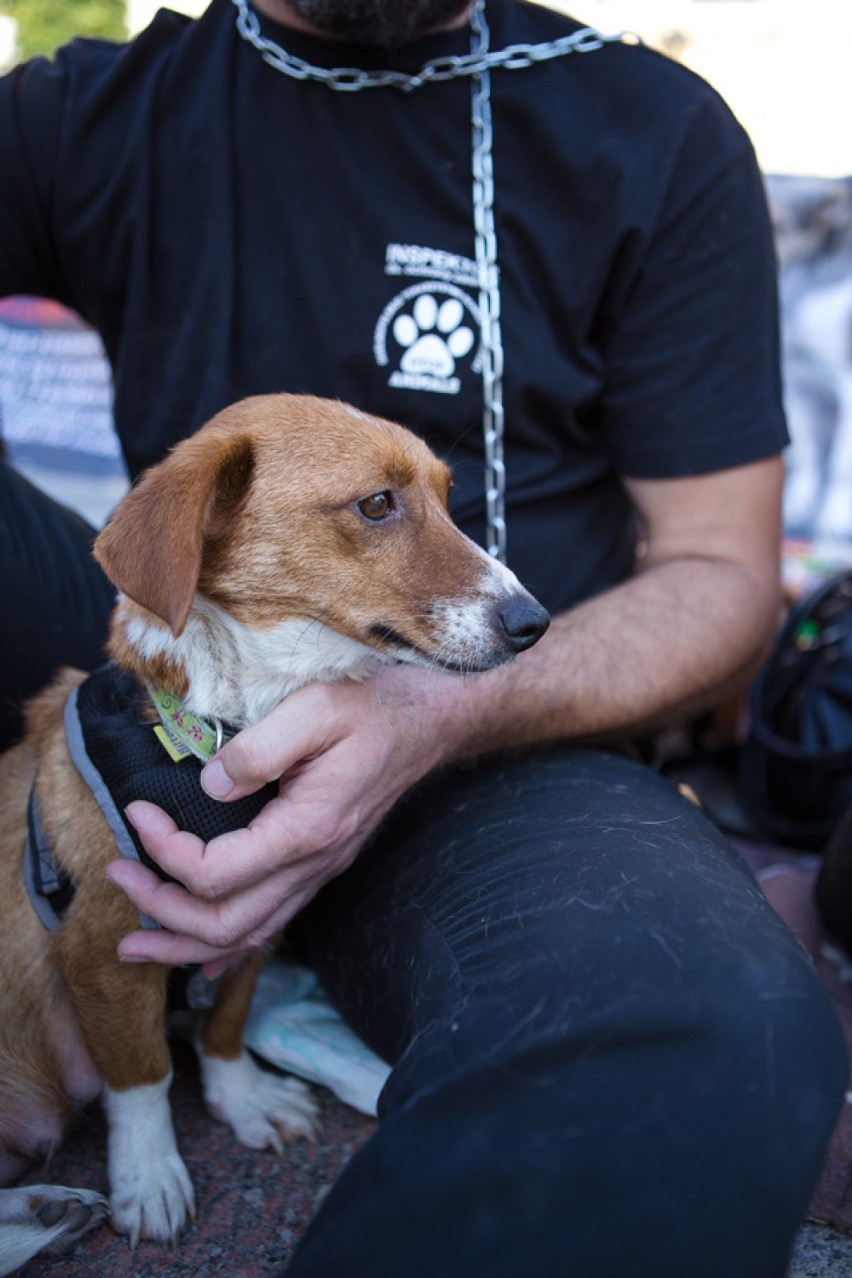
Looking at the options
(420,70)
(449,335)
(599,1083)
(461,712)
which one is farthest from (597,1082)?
(420,70)

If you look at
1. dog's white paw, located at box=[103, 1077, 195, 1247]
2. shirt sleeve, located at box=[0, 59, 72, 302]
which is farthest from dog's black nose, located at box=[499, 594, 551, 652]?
shirt sleeve, located at box=[0, 59, 72, 302]

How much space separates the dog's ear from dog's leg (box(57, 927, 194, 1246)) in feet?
2.31

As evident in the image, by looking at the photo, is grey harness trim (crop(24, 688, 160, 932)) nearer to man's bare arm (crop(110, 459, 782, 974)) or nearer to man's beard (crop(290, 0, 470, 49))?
man's bare arm (crop(110, 459, 782, 974))

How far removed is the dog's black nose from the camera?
6.08ft

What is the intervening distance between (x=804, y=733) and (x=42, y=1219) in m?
2.58

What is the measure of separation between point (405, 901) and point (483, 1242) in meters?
0.85

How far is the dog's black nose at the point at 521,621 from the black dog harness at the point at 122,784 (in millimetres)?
544

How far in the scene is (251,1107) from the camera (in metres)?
2.27

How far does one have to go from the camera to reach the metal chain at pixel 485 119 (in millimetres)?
2420

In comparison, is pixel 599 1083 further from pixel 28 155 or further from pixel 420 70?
pixel 28 155

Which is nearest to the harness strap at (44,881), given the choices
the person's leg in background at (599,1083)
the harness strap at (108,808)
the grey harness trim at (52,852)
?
the grey harness trim at (52,852)

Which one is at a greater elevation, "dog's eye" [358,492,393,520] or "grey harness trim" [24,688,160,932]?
"dog's eye" [358,492,393,520]

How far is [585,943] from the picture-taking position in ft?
5.11

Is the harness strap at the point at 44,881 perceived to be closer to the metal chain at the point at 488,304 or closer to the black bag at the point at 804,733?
the metal chain at the point at 488,304
